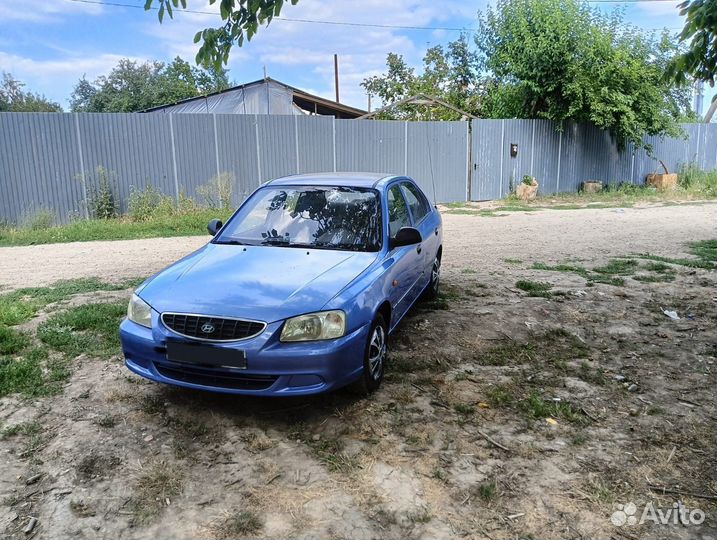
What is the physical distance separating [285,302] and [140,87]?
163 ft

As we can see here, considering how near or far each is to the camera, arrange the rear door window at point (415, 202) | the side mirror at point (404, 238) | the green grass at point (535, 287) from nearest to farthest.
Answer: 1. the side mirror at point (404, 238)
2. the rear door window at point (415, 202)
3. the green grass at point (535, 287)

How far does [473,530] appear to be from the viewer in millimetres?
2678

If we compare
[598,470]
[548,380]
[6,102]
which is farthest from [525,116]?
[6,102]

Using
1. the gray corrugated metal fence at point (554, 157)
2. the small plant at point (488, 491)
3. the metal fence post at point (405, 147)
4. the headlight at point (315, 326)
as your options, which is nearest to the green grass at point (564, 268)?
the headlight at point (315, 326)

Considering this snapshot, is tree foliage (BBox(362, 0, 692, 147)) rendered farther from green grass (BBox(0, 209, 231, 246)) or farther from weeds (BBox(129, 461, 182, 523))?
weeds (BBox(129, 461, 182, 523))

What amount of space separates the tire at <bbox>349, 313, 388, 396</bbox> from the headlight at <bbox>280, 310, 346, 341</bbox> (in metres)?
A: 0.34

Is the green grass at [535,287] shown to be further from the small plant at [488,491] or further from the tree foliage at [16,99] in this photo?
the tree foliage at [16,99]

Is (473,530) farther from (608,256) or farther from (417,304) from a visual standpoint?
(608,256)

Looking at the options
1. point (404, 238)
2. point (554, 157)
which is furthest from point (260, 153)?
point (554, 157)

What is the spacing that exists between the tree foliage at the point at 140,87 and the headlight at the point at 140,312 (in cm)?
4092

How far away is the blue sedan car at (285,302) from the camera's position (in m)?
3.44

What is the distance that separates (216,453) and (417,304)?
130 inches

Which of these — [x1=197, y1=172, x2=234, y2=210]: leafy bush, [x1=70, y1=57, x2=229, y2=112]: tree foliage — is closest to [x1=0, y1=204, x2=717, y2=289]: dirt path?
[x1=197, y1=172, x2=234, y2=210]: leafy bush

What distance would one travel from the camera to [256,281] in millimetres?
3816
